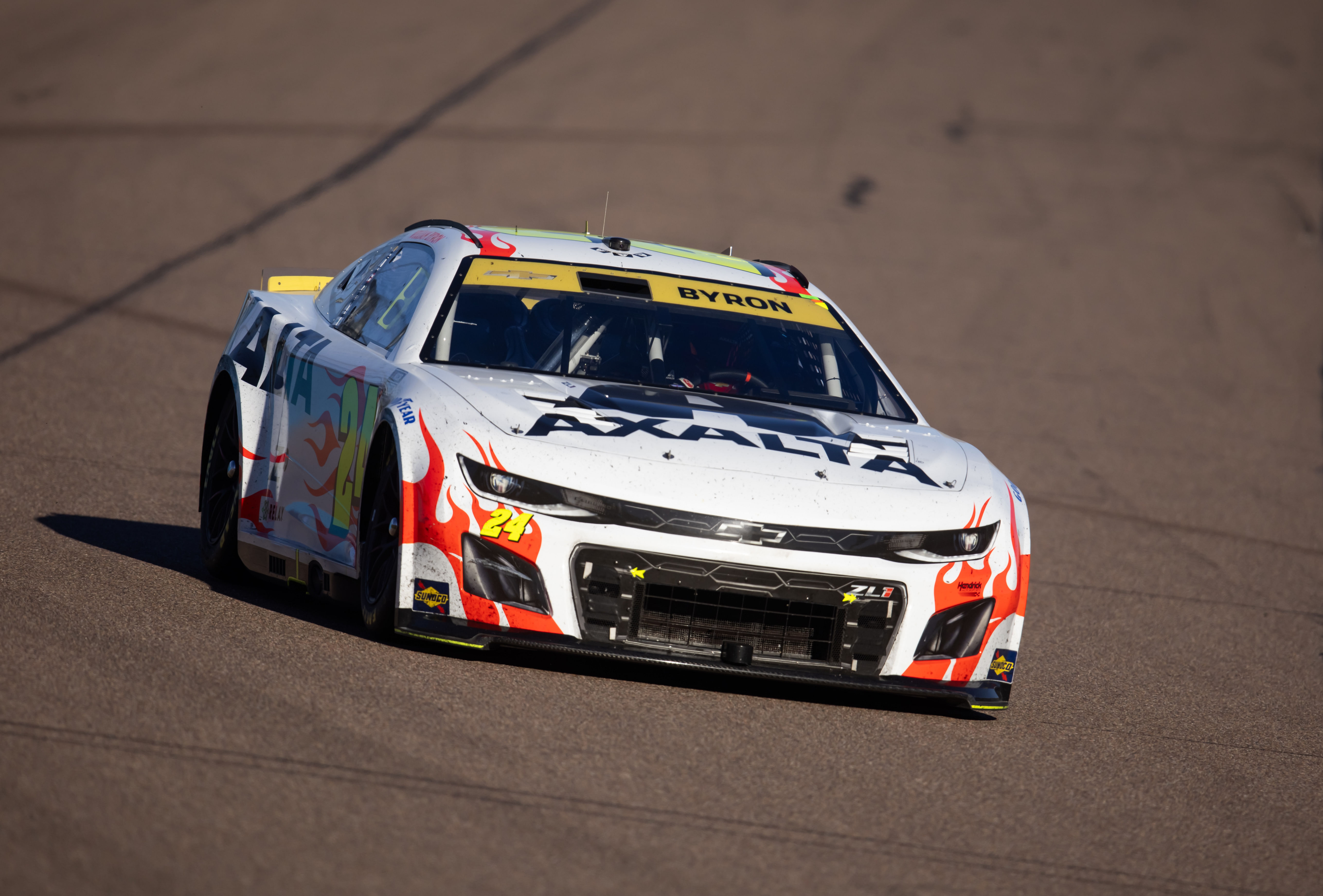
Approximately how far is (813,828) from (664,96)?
23.8 meters

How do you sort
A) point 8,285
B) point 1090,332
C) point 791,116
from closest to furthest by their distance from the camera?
point 8,285 < point 1090,332 < point 791,116

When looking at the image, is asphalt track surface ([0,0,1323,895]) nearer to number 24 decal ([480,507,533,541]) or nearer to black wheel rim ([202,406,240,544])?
black wheel rim ([202,406,240,544])

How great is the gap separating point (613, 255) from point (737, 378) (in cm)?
96

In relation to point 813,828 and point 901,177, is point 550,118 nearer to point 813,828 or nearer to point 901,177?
point 901,177

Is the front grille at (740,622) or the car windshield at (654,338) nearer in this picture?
the front grille at (740,622)

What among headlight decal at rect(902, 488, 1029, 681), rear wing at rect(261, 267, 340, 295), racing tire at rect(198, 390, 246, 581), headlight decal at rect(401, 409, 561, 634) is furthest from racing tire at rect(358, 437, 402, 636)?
rear wing at rect(261, 267, 340, 295)

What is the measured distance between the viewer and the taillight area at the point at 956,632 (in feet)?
20.0

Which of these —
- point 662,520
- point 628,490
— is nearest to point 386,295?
point 628,490

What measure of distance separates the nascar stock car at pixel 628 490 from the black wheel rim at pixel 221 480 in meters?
0.08

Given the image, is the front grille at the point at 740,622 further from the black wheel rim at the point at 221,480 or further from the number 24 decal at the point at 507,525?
the black wheel rim at the point at 221,480

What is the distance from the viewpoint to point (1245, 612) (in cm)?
980

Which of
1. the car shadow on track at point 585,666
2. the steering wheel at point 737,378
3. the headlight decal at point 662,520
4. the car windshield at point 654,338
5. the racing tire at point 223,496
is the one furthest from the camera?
the racing tire at point 223,496

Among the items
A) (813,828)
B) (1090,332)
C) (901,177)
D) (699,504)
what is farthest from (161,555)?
(901,177)

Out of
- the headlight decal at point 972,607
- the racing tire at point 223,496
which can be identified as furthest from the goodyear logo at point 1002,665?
the racing tire at point 223,496
